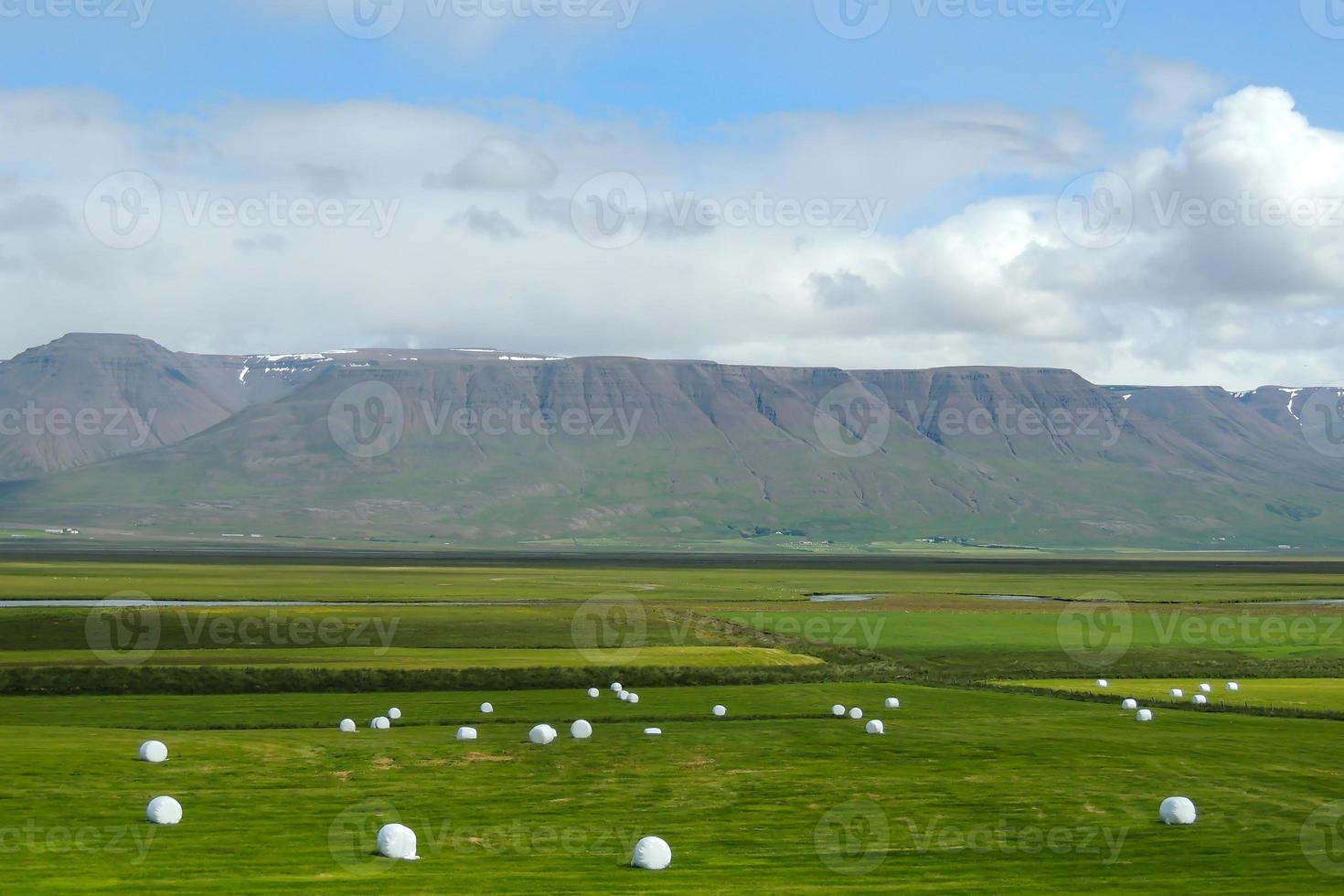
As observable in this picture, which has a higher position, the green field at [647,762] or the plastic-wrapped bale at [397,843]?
the green field at [647,762]

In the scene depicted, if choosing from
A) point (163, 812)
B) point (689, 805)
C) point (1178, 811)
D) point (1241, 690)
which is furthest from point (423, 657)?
point (1178, 811)

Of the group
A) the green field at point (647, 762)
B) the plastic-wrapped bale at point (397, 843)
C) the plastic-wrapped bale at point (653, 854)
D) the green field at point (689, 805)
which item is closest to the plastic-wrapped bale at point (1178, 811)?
the green field at point (647, 762)

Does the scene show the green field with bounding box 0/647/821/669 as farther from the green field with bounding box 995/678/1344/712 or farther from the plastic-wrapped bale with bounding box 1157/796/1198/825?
the plastic-wrapped bale with bounding box 1157/796/1198/825

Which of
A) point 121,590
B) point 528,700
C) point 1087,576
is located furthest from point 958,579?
point 528,700

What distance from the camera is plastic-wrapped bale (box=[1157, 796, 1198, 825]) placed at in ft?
99.5

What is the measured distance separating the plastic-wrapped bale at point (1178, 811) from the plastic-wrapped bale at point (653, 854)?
40.6 feet

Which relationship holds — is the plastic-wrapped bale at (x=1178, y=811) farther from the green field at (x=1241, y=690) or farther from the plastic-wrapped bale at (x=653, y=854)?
the green field at (x=1241, y=690)

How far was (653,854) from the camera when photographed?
25.8 m

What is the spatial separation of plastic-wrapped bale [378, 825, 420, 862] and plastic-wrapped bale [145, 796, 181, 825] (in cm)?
557

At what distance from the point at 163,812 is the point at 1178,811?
2278 cm

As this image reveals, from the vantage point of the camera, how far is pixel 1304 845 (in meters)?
28.5

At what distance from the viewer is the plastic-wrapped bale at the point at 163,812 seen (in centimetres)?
2845

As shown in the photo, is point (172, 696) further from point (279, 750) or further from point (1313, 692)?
point (1313, 692)

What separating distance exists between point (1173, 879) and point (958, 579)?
498 ft
